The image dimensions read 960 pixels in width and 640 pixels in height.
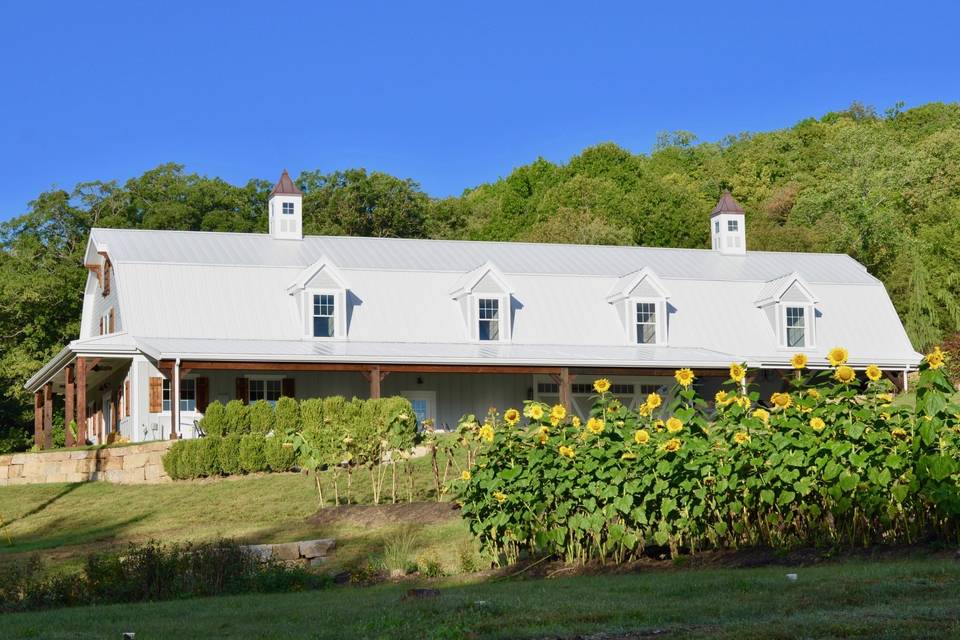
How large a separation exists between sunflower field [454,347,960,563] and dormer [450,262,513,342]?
20038mm

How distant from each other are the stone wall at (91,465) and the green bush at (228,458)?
1157 millimetres

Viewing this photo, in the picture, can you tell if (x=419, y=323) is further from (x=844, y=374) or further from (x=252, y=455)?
(x=844, y=374)

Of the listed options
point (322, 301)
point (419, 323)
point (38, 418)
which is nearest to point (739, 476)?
point (322, 301)

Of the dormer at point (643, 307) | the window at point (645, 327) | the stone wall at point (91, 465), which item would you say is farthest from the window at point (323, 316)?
the window at point (645, 327)

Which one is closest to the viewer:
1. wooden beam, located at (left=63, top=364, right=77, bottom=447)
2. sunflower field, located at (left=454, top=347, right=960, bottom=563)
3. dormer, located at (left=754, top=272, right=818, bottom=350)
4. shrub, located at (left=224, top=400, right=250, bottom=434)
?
sunflower field, located at (left=454, top=347, right=960, bottom=563)

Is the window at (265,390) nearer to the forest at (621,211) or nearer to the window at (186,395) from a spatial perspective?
the window at (186,395)

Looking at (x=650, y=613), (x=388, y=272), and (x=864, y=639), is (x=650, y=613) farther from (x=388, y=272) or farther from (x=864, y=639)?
(x=388, y=272)

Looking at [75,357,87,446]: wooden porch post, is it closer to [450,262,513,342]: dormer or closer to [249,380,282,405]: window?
[249,380,282,405]: window

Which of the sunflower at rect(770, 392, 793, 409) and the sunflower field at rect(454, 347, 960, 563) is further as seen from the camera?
the sunflower at rect(770, 392, 793, 409)

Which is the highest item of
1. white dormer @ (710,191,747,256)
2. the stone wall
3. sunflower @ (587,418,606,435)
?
white dormer @ (710,191,747,256)

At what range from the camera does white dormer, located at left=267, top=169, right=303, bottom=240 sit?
34.5m

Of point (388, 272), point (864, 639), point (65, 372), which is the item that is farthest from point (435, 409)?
point (864, 639)

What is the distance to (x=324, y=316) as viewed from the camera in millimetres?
30953

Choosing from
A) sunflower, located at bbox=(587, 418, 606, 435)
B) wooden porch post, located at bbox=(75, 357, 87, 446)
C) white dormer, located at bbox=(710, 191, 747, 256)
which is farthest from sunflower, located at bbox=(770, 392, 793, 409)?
white dormer, located at bbox=(710, 191, 747, 256)
